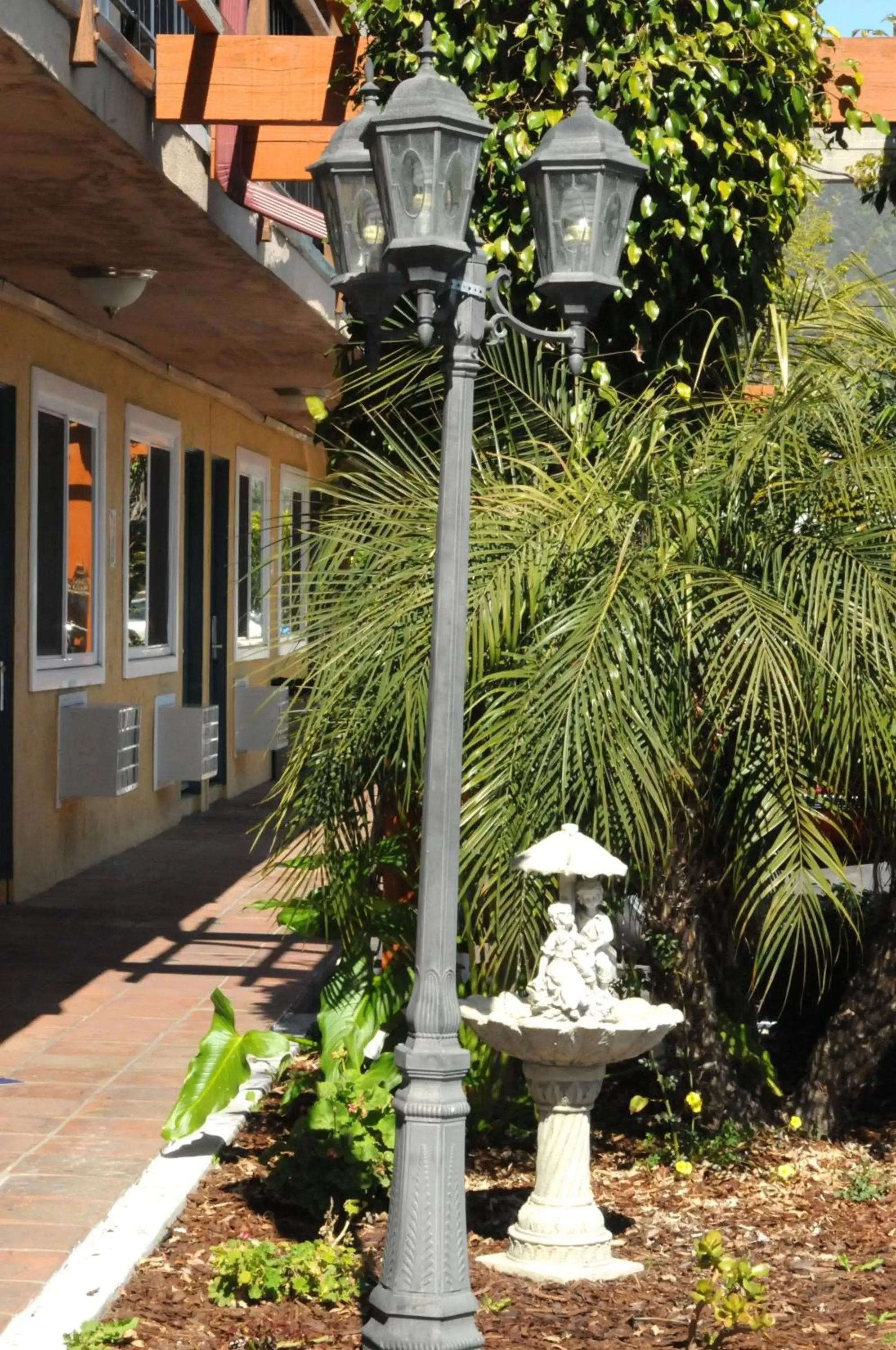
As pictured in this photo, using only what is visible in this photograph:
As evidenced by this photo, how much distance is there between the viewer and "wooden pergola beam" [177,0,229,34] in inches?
267

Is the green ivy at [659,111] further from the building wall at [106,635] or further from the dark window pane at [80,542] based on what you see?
the dark window pane at [80,542]

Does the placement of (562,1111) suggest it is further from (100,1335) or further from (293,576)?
(293,576)

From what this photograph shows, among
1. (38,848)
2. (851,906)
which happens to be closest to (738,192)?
(851,906)

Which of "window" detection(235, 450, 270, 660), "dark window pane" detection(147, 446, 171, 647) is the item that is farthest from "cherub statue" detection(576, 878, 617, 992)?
"window" detection(235, 450, 270, 660)

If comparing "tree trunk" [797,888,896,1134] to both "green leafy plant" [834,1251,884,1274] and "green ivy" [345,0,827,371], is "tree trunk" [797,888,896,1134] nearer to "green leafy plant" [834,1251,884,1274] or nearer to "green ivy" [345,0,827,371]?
"green leafy plant" [834,1251,884,1274]

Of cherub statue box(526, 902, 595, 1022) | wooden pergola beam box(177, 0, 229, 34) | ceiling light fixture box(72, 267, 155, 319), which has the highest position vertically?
wooden pergola beam box(177, 0, 229, 34)

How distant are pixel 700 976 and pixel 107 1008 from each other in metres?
3.11

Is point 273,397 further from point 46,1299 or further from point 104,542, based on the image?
point 46,1299

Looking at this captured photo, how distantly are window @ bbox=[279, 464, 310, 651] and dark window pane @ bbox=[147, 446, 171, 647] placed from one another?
6962 mm

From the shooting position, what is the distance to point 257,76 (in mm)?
7246

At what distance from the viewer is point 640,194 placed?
6438 millimetres

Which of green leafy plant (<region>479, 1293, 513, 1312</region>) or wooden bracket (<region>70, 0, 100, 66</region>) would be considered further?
wooden bracket (<region>70, 0, 100, 66</region>)

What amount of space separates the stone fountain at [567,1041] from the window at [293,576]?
1.30 m

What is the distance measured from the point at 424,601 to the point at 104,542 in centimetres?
678
